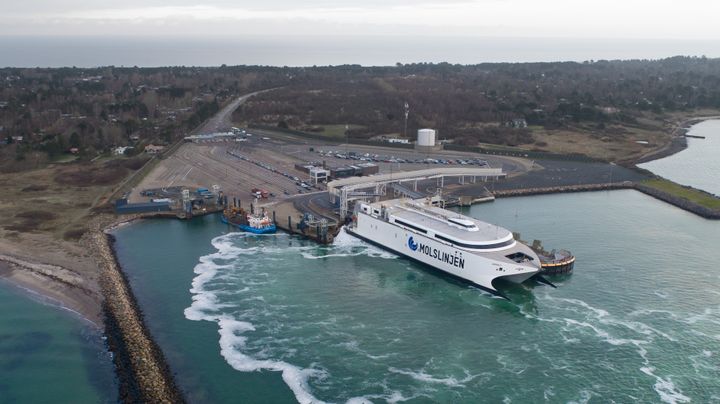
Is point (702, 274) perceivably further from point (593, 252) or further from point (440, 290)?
point (440, 290)

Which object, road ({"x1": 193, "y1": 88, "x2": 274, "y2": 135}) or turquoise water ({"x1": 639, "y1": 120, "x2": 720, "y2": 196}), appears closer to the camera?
turquoise water ({"x1": 639, "y1": 120, "x2": 720, "y2": 196})

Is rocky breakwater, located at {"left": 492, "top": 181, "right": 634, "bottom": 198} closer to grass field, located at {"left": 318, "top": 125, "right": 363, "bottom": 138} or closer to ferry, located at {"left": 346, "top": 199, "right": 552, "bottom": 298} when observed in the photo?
ferry, located at {"left": 346, "top": 199, "right": 552, "bottom": 298}

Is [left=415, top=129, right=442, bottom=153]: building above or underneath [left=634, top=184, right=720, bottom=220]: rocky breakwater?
above

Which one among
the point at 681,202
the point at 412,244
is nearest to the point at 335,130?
the point at 681,202

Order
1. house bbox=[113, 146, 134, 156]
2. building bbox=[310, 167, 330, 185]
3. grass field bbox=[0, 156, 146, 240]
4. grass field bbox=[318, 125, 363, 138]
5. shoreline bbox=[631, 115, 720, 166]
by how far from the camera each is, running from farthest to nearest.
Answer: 1. grass field bbox=[318, 125, 363, 138]
2. shoreline bbox=[631, 115, 720, 166]
3. house bbox=[113, 146, 134, 156]
4. building bbox=[310, 167, 330, 185]
5. grass field bbox=[0, 156, 146, 240]

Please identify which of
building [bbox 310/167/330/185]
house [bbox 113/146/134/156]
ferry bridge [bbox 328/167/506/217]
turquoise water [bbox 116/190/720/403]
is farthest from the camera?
house [bbox 113/146/134/156]

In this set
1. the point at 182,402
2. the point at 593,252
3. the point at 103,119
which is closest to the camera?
the point at 182,402

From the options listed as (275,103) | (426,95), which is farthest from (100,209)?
(426,95)

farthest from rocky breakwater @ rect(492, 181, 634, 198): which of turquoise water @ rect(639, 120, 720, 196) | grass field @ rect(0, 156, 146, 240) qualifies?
grass field @ rect(0, 156, 146, 240)
